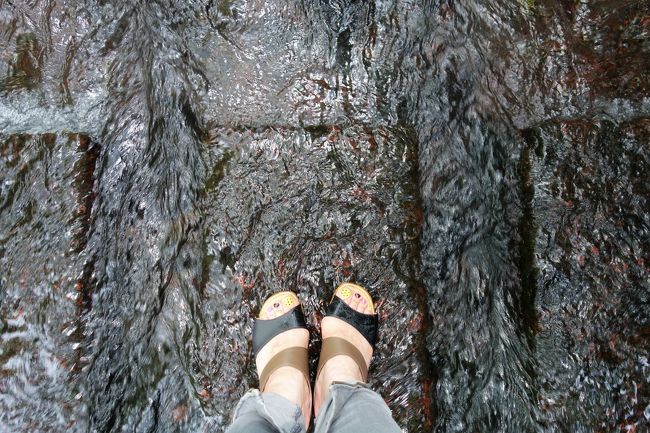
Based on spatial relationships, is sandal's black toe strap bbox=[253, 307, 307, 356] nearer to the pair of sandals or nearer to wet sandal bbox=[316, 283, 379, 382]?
the pair of sandals

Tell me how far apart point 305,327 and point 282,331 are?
164mm

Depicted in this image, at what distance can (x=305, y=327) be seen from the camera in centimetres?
215

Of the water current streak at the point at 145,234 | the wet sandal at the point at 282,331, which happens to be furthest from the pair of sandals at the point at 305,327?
the water current streak at the point at 145,234

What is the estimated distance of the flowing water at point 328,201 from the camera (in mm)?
2070

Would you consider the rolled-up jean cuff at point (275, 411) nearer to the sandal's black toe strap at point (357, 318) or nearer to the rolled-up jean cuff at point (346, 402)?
the rolled-up jean cuff at point (346, 402)

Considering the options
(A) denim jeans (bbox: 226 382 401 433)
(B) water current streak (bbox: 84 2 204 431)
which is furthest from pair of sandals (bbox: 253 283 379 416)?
(B) water current streak (bbox: 84 2 204 431)

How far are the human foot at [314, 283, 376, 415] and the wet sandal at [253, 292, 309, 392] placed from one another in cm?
9

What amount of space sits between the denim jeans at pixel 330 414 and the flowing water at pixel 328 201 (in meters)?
0.35

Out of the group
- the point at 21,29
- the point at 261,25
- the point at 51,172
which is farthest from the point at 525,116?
the point at 21,29

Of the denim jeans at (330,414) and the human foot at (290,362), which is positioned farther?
the human foot at (290,362)

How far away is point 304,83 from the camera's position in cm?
236

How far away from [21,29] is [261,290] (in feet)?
6.00

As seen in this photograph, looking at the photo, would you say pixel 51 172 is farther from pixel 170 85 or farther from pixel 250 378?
pixel 250 378

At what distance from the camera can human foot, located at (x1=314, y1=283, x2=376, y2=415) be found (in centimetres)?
195
